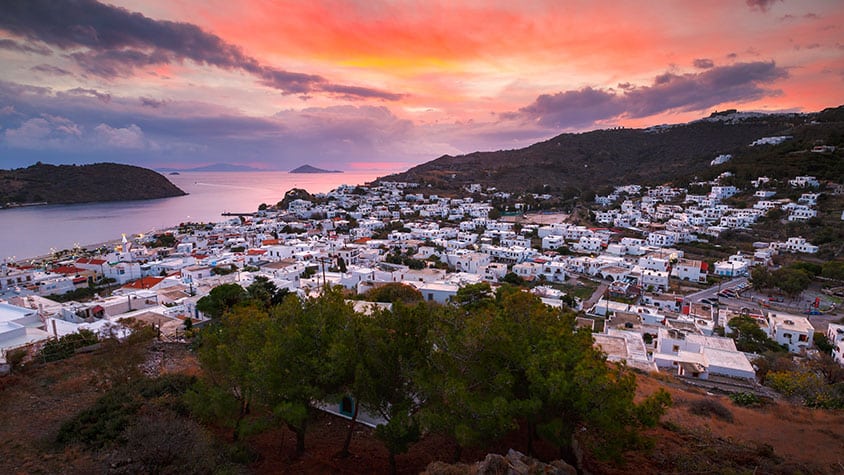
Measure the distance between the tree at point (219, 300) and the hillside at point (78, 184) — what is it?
11039cm

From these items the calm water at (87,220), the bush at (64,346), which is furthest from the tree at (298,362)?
the calm water at (87,220)

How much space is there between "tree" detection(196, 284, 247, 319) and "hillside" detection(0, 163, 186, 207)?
11039 centimetres

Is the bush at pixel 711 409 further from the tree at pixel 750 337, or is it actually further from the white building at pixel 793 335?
the white building at pixel 793 335

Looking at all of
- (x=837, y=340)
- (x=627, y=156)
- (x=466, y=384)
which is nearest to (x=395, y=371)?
(x=466, y=384)

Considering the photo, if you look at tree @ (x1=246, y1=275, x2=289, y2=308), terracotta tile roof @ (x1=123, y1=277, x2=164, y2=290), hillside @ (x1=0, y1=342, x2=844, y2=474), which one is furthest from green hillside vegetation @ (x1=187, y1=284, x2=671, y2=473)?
terracotta tile roof @ (x1=123, y1=277, x2=164, y2=290)

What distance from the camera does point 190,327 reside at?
15.9 metres

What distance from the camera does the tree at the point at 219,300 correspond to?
17297 millimetres

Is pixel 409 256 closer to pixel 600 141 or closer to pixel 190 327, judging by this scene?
pixel 190 327

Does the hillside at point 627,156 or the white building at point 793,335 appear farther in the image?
the hillside at point 627,156

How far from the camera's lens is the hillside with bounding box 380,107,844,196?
289 ft

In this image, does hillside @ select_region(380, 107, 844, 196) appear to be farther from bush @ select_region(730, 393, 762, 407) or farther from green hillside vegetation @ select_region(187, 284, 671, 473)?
green hillside vegetation @ select_region(187, 284, 671, 473)

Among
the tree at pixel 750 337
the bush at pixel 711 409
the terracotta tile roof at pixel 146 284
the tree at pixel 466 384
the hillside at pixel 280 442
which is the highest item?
the tree at pixel 466 384

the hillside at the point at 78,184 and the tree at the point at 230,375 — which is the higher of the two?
the hillside at the point at 78,184

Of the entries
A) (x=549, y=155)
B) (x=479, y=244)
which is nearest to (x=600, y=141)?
(x=549, y=155)
